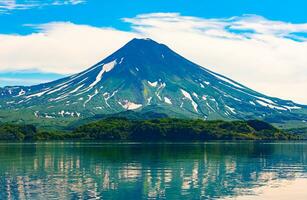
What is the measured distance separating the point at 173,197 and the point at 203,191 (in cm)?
485

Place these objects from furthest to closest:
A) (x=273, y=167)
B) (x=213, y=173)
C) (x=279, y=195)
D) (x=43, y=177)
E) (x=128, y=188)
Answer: (x=273, y=167) < (x=213, y=173) < (x=43, y=177) < (x=128, y=188) < (x=279, y=195)

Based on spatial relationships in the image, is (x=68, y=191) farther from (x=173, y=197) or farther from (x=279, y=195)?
(x=279, y=195)

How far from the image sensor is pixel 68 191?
52750mm

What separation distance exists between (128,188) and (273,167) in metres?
33.3

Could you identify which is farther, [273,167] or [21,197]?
[273,167]

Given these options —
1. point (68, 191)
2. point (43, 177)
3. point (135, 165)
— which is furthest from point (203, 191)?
point (135, 165)

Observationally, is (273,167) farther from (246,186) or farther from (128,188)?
(128,188)

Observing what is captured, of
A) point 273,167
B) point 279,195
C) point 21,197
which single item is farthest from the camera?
point 273,167

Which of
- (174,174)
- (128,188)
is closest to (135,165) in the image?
(174,174)

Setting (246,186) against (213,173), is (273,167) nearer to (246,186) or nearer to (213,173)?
(213,173)

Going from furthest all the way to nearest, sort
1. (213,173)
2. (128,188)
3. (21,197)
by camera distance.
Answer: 1. (213,173)
2. (128,188)
3. (21,197)

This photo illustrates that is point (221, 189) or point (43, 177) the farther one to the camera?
point (43, 177)

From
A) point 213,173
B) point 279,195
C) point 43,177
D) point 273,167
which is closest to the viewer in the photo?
point 279,195

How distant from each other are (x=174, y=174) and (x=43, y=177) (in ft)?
50.4
